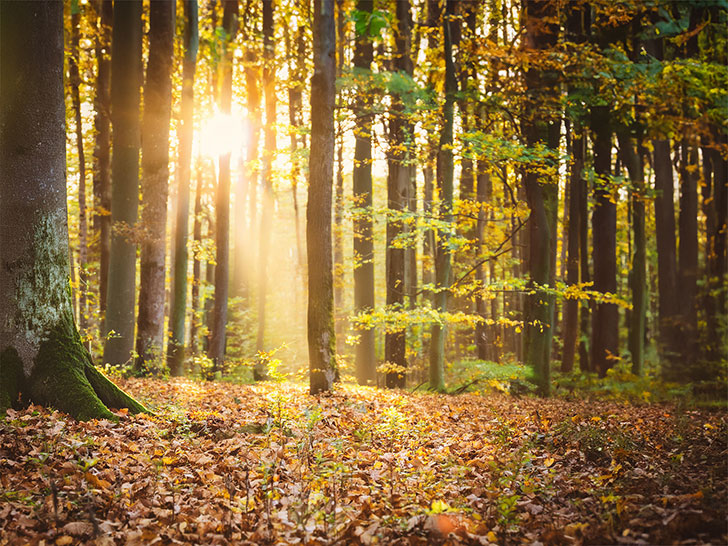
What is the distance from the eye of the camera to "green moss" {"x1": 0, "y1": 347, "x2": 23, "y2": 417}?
5922 mm

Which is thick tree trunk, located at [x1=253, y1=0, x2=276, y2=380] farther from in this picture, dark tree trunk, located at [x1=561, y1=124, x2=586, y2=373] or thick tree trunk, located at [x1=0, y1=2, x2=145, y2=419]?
thick tree trunk, located at [x1=0, y1=2, x2=145, y2=419]

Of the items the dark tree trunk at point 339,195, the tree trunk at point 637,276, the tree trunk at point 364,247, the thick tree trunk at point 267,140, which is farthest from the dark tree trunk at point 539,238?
the thick tree trunk at point 267,140

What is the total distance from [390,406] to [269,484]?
15.6 feet

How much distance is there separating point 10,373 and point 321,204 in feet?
18.9

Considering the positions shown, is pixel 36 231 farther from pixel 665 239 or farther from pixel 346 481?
pixel 665 239

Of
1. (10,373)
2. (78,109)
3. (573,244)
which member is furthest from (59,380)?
(573,244)

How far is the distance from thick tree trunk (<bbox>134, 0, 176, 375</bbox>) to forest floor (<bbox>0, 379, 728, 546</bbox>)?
711cm

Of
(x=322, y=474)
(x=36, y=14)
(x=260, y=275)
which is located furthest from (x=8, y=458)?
(x=260, y=275)

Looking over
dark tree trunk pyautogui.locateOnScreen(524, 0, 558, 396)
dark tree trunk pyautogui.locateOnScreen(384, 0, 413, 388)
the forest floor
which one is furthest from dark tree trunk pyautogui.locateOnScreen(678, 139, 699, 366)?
the forest floor

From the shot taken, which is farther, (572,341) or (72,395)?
(572,341)

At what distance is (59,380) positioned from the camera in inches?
243

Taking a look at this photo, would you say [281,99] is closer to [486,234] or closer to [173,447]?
[486,234]

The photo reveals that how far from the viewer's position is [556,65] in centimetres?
1185

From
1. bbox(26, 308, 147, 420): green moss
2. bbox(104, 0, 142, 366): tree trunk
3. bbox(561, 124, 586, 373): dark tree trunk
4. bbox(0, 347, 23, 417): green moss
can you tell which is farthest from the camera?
bbox(561, 124, 586, 373): dark tree trunk
